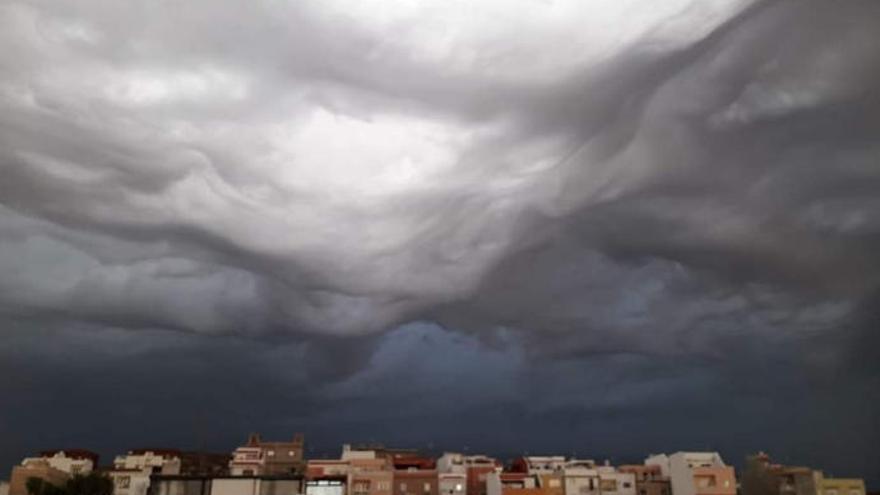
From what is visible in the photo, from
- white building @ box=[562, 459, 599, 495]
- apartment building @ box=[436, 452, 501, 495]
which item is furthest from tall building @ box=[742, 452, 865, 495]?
apartment building @ box=[436, 452, 501, 495]

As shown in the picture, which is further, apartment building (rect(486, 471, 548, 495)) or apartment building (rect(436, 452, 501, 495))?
apartment building (rect(436, 452, 501, 495))

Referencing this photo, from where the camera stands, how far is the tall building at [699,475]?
336 ft

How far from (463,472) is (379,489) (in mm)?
15542

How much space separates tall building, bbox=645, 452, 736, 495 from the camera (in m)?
102

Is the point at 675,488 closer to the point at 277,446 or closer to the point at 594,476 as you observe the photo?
the point at 594,476

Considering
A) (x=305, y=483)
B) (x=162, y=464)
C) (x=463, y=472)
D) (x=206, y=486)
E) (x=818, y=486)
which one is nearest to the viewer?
(x=206, y=486)

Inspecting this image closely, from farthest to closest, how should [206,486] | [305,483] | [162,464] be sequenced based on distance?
[162,464] < [305,483] < [206,486]

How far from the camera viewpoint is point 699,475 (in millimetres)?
103750

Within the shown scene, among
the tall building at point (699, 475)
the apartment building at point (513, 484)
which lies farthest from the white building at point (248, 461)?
the tall building at point (699, 475)

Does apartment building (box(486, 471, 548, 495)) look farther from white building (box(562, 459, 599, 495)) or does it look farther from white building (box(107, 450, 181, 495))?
white building (box(107, 450, 181, 495))

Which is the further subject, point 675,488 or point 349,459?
point 349,459

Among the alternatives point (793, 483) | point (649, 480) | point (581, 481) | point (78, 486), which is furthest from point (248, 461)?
point (793, 483)

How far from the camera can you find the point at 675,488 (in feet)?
359

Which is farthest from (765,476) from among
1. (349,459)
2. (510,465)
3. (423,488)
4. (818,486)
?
(349,459)
